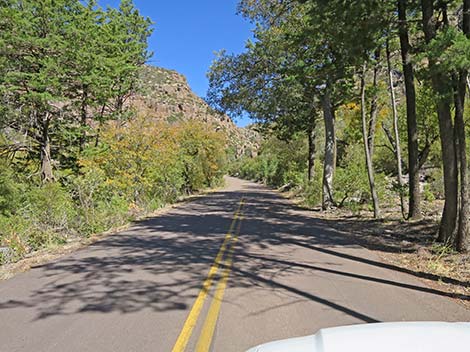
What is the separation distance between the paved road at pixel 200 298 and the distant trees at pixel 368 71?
11.3 ft

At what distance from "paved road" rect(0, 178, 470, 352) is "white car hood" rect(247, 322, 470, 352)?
1.76 m

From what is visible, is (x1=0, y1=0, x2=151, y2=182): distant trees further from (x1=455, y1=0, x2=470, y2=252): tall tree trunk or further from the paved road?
(x1=455, y1=0, x2=470, y2=252): tall tree trunk

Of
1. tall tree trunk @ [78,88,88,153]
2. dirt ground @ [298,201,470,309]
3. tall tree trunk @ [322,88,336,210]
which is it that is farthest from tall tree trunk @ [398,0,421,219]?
tall tree trunk @ [78,88,88,153]

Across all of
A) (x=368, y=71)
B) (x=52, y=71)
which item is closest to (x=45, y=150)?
(x=52, y=71)

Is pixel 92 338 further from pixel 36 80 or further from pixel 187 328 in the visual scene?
pixel 36 80

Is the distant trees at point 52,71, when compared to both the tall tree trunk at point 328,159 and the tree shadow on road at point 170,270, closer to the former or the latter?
the tree shadow on road at point 170,270

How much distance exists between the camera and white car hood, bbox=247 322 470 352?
203cm

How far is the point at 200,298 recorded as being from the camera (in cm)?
527

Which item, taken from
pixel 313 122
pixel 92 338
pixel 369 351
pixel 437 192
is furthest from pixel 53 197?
pixel 437 192

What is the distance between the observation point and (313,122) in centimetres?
2722

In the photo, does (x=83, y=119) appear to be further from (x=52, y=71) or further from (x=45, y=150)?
(x=52, y=71)

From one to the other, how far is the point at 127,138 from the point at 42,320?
14.8m

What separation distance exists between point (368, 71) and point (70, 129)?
54.3ft

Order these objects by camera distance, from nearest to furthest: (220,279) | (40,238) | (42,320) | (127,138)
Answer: (42,320) < (220,279) < (40,238) < (127,138)
